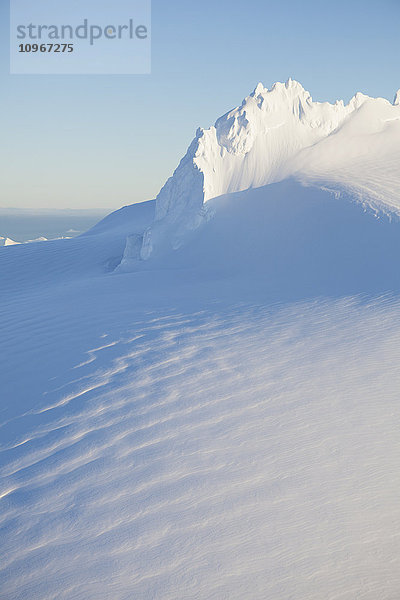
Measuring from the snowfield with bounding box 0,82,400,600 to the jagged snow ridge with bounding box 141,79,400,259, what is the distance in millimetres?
3014

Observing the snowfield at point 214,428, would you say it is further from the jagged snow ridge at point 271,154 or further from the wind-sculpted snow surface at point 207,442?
the jagged snow ridge at point 271,154

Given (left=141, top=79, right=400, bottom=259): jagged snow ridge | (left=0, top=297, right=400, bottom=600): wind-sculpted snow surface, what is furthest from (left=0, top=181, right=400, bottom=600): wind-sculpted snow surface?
(left=141, top=79, right=400, bottom=259): jagged snow ridge

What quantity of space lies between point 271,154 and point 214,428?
1204cm

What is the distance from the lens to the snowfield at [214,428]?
10.7 ft

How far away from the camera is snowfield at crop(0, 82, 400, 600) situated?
3.25m

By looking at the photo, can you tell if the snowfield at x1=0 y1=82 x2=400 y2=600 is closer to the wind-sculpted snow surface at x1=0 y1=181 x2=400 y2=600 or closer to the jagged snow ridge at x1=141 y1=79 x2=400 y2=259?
the wind-sculpted snow surface at x1=0 y1=181 x2=400 y2=600

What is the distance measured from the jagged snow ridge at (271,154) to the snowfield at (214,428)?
3014 millimetres

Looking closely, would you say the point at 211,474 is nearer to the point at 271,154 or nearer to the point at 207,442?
the point at 207,442

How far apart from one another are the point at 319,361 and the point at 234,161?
1044 cm

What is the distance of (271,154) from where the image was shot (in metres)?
14.7

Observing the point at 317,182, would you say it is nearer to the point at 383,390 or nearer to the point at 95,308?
the point at 95,308

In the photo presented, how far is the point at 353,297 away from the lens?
7457 mm

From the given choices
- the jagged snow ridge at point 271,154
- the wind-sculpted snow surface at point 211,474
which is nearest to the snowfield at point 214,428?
the wind-sculpted snow surface at point 211,474

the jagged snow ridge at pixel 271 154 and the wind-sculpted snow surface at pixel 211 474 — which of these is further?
the jagged snow ridge at pixel 271 154
